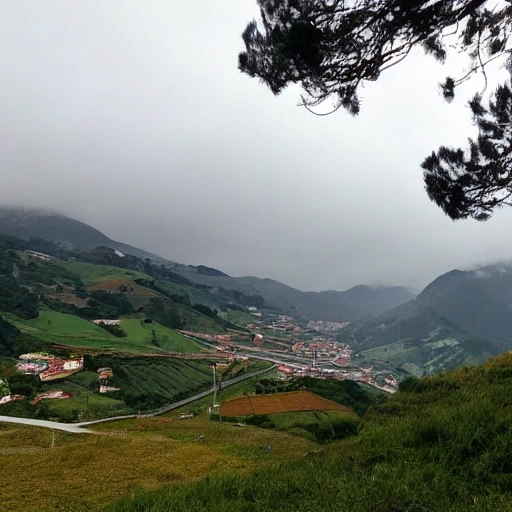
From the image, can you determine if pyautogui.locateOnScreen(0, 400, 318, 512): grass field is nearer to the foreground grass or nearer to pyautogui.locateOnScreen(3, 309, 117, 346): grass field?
the foreground grass

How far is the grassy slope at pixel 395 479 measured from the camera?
15.0 feet

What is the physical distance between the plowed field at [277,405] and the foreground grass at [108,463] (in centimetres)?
995

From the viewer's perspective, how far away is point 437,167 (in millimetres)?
12195

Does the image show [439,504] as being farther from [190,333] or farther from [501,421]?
[190,333]

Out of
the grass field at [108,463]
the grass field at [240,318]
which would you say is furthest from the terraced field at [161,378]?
the grass field at [240,318]

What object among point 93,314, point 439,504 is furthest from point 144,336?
point 439,504

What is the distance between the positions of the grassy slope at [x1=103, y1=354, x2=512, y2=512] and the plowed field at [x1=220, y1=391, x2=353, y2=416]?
21.9 meters

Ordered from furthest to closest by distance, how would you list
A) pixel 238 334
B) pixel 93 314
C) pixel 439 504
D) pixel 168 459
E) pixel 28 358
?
pixel 238 334, pixel 93 314, pixel 28 358, pixel 168 459, pixel 439 504

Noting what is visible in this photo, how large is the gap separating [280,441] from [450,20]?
14.5 metres

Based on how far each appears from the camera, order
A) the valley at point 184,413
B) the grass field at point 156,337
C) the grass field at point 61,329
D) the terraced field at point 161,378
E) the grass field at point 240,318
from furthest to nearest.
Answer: the grass field at point 240,318 → the grass field at point 156,337 → the grass field at point 61,329 → the terraced field at point 161,378 → the valley at point 184,413

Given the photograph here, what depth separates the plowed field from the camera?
28359 mm

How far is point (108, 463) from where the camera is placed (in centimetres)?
1156

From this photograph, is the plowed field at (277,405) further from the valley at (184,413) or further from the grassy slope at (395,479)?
the grassy slope at (395,479)

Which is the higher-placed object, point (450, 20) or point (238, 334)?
point (450, 20)
